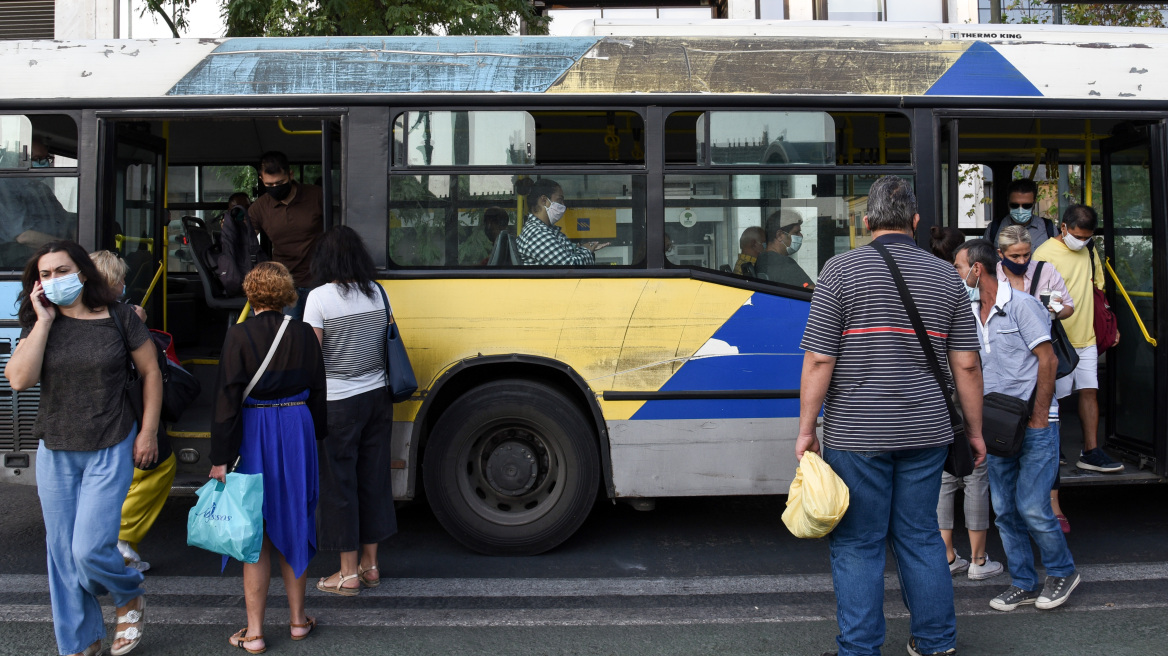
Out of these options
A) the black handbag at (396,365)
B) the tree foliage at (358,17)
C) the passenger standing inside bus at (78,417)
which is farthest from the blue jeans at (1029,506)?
the tree foliage at (358,17)

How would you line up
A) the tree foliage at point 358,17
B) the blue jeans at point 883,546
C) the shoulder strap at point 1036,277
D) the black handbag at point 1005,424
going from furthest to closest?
the tree foliage at point 358,17 → the shoulder strap at point 1036,277 → the black handbag at point 1005,424 → the blue jeans at point 883,546

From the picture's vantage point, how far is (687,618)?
13.9 ft

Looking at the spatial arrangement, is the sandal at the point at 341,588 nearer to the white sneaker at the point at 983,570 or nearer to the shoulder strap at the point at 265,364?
the shoulder strap at the point at 265,364

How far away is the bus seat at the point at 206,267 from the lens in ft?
21.2

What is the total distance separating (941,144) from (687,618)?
3.05m

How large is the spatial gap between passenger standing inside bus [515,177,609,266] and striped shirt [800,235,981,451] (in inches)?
73.8

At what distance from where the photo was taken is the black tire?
5.04 meters

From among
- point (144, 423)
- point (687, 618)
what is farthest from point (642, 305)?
point (144, 423)

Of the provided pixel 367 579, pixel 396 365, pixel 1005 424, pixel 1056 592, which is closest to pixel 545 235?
pixel 396 365

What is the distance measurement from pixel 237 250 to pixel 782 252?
3.56m

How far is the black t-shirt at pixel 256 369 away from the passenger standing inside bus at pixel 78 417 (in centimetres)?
33

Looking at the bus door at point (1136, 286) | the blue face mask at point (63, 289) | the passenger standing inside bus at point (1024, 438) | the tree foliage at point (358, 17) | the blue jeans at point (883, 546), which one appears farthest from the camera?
the tree foliage at point (358, 17)

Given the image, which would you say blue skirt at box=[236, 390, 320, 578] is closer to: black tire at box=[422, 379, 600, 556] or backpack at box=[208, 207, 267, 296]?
black tire at box=[422, 379, 600, 556]

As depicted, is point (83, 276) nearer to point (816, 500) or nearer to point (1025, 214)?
point (816, 500)
